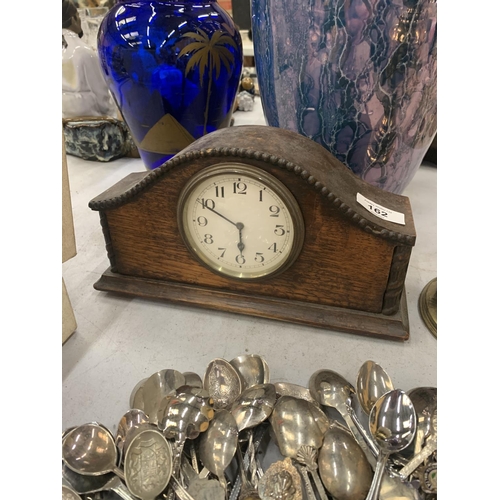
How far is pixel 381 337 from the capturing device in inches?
21.8

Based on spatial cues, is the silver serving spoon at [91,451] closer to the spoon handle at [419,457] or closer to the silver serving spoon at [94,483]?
the silver serving spoon at [94,483]

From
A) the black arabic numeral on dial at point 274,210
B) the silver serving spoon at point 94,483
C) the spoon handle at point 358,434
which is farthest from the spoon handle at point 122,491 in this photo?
the black arabic numeral on dial at point 274,210

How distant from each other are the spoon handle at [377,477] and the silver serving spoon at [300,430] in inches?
1.8

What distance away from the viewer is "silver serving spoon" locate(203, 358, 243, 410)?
47 cm

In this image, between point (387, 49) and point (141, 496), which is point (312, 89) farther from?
point (141, 496)

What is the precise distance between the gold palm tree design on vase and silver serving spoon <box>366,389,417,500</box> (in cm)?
58

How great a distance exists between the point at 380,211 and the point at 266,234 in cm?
15

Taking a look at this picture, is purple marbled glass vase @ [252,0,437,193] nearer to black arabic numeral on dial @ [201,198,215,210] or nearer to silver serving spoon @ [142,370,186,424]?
black arabic numeral on dial @ [201,198,215,210]

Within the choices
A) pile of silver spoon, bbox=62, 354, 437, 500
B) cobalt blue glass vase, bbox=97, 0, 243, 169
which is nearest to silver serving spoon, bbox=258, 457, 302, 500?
pile of silver spoon, bbox=62, 354, 437, 500

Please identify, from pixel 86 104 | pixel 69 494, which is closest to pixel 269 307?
pixel 69 494

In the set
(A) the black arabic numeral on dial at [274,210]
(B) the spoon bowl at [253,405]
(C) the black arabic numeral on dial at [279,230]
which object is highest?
(A) the black arabic numeral on dial at [274,210]

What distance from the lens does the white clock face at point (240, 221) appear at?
0.50m

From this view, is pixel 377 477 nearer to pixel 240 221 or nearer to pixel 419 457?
pixel 419 457

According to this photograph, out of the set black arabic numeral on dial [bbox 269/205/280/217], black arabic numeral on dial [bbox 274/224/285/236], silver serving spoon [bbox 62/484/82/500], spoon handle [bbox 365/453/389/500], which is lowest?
silver serving spoon [bbox 62/484/82/500]
